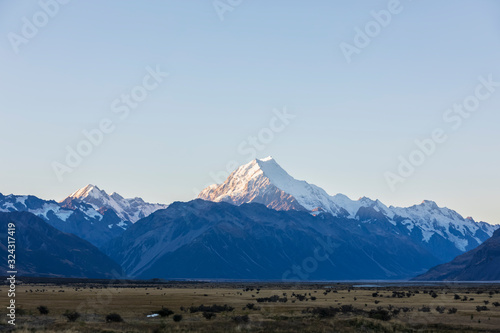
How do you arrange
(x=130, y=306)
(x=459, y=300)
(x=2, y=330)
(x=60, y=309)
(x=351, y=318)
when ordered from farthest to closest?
1. (x=459, y=300)
2. (x=130, y=306)
3. (x=60, y=309)
4. (x=351, y=318)
5. (x=2, y=330)

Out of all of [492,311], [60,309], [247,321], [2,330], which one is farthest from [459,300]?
[2,330]

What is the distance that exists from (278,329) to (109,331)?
18005 mm

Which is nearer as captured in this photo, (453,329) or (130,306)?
(453,329)

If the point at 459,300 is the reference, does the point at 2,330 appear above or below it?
above

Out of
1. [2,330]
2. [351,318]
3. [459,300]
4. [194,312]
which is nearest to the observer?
[2,330]

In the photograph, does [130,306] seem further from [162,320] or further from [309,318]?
[309,318]

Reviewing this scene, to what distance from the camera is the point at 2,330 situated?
62.7 m

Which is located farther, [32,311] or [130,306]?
[130,306]

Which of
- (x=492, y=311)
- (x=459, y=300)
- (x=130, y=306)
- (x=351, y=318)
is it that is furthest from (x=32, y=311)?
(x=459, y=300)

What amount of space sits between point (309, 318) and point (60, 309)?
124ft

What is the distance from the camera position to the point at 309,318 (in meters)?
73.6

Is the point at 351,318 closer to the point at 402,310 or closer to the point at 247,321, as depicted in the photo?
the point at 247,321

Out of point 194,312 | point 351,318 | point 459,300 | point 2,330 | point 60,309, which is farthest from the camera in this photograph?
point 459,300

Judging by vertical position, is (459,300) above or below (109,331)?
below
